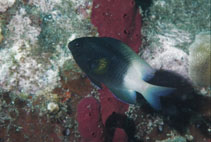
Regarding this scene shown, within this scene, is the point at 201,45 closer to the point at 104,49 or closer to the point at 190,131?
the point at 190,131

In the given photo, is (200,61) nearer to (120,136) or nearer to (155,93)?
(120,136)

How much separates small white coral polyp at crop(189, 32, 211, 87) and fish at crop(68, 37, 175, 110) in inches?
93.8

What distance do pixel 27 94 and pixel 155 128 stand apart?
2504 millimetres

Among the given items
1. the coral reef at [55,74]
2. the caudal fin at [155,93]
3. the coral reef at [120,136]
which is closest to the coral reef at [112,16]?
the coral reef at [55,74]

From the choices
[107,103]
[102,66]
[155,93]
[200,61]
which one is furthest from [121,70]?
[200,61]

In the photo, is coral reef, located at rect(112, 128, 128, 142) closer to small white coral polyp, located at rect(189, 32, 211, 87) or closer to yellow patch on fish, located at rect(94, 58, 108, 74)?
yellow patch on fish, located at rect(94, 58, 108, 74)

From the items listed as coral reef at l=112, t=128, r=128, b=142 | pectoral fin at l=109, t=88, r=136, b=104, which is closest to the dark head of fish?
pectoral fin at l=109, t=88, r=136, b=104

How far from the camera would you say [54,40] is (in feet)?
9.52

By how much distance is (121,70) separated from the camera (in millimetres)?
1875

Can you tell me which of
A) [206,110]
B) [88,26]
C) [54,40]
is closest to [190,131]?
[206,110]

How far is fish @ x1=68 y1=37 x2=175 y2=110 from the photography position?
1814mm

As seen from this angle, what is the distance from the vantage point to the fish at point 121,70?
181cm

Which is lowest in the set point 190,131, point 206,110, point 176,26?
point 190,131

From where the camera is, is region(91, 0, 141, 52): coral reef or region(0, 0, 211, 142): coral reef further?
region(91, 0, 141, 52): coral reef
